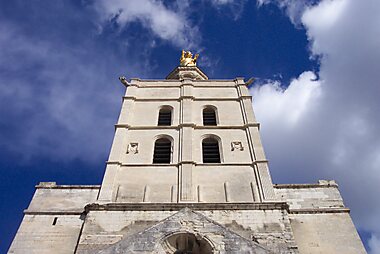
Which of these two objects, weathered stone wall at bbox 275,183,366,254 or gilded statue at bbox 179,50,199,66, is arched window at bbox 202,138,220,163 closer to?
weathered stone wall at bbox 275,183,366,254

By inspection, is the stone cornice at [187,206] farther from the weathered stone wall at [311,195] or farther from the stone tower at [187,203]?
the weathered stone wall at [311,195]

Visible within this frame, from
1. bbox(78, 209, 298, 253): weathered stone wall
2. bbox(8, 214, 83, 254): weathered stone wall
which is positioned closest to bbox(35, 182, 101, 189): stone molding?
bbox(8, 214, 83, 254): weathered stone wall

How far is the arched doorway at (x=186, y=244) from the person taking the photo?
34.8ft

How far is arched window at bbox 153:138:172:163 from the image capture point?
16172mm

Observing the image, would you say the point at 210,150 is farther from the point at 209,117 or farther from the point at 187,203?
the point at 187,203

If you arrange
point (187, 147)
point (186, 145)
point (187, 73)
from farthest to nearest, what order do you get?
point (187, 73), point (186, 145), point (187, 147)

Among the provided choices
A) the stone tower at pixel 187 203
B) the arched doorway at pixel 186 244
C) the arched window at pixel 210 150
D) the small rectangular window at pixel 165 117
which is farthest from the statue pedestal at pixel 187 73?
the arched doorway at pixel 186 244

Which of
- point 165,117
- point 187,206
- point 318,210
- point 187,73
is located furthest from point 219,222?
point 187,73

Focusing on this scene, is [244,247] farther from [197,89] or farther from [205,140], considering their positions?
[197,89]

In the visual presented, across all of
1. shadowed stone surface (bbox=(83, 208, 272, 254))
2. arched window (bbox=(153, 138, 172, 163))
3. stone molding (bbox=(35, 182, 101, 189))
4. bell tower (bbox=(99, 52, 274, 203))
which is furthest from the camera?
arched window (bbox=(153, 138, 172, 163))

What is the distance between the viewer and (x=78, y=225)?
13.0 meters

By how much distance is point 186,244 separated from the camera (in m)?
11.0

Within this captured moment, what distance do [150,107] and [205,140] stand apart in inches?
149

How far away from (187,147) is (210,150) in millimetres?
1132
